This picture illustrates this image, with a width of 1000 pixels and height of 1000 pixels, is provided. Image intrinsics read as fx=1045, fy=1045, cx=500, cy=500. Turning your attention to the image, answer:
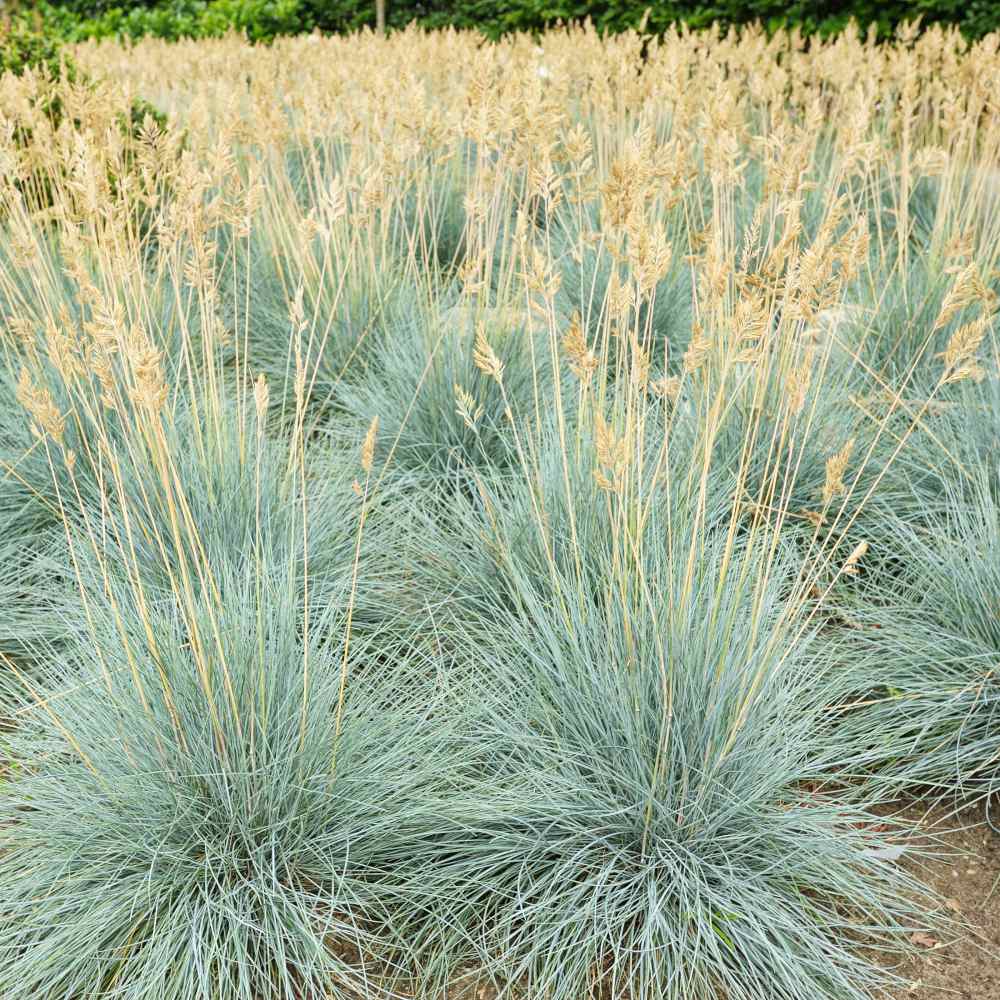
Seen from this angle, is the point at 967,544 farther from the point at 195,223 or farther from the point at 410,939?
the point at 195,223

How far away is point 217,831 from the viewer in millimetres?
2059

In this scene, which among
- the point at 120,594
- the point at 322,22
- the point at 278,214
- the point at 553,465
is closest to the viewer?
the point at 120,594

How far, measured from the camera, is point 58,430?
2.00 meters

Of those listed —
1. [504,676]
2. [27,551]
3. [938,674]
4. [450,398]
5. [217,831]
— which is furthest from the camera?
[450,398]

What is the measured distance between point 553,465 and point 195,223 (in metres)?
1.14

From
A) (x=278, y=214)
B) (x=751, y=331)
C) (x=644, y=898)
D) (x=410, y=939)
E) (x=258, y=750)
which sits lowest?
(x=410, y=939)

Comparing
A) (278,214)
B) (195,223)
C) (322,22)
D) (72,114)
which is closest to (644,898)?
(195,223)

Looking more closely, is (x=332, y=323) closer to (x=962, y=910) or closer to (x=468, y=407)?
(x=468, y=407)

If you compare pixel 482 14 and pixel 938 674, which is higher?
pixel 482 14

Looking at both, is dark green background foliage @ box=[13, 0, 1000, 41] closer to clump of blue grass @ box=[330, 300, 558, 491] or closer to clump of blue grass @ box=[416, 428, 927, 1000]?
clump of blue grass @ box=[330, 300, 558, 491]

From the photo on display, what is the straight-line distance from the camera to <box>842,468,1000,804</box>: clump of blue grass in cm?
245

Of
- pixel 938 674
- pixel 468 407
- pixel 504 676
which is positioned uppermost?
pixel 468 407

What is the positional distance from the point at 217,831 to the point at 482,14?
36.4ft

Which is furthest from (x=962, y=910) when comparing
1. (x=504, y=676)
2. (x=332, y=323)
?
(x=332, y=323)
